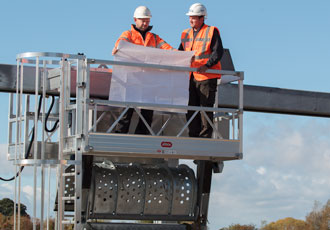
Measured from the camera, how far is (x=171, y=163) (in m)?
12.6

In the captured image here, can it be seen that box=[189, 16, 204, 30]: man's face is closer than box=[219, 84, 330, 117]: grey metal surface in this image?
Yes

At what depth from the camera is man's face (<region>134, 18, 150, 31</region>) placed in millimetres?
10992

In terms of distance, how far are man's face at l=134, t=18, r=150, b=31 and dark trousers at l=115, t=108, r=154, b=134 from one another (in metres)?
1.38

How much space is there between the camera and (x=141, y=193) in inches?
441

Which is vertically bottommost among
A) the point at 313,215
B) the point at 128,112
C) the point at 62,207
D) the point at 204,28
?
the point at 313,215

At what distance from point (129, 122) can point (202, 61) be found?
1596mm

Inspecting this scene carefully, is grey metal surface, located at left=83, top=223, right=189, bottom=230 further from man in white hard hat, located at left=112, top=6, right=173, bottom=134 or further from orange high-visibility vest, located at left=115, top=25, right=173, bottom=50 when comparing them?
orange high-visibility vest, located at left=115, top=25, right=173, bottom=50

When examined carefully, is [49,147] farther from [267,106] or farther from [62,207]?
[267,106]

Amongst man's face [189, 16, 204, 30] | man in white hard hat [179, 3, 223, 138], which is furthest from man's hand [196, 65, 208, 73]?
man's face [189, 16, 204, 30]

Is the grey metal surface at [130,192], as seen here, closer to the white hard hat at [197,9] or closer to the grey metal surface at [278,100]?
the white hard hat at [197,9]

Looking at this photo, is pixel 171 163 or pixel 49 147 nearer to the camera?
pixel 49 147

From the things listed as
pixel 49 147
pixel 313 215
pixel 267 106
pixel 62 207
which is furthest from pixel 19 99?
pixel 313 215

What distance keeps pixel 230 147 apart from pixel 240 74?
4.04 ft

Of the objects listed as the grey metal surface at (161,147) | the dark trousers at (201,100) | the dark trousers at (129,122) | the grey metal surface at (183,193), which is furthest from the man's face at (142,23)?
the grey metal surface at (183,193)
